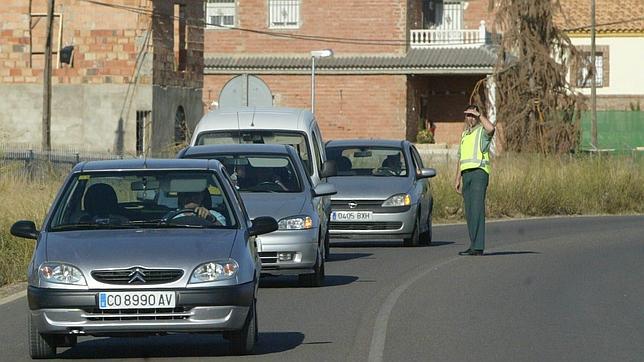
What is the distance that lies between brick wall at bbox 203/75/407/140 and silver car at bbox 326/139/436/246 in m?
36.7

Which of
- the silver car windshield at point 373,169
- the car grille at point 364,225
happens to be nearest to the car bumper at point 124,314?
the car grille at point 364,225

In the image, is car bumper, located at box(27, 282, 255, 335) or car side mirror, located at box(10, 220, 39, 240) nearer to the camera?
car bumper, located at box(27, 282, 255, 335)

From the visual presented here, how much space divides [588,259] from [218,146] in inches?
233

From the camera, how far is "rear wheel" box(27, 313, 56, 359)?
420 inches

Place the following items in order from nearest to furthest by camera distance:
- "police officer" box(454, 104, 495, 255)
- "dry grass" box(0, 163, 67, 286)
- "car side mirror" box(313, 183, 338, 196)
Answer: "car side mirror" box(313, 183, 338, 196), "dry grass" box(0, 163, 67, 286), "police officer" box(454, 104, 495, 255)

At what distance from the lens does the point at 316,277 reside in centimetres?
1631

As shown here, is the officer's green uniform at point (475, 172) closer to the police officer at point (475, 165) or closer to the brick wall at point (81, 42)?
the police officer at point (475, 165)

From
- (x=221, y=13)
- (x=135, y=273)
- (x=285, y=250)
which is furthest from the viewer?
(x=221, y=13)

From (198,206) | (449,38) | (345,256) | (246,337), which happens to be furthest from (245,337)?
(449,38)

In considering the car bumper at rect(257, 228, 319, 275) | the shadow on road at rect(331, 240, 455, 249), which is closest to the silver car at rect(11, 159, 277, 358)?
Answer: the car bumper at rect(257, 228, 319, 275)

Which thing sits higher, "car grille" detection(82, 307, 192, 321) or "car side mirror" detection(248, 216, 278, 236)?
"car side mirror" detection(248, 216, 278, 236)

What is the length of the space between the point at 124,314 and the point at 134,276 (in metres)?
0.26

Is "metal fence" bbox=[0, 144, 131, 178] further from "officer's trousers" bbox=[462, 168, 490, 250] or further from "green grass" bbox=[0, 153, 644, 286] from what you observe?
"officer's trousers" bbox=[462, 168, 490, 250]

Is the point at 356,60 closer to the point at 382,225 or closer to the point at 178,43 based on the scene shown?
the point at 178,43
